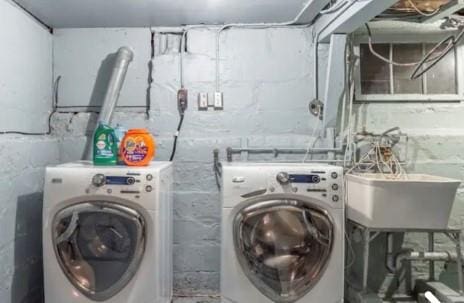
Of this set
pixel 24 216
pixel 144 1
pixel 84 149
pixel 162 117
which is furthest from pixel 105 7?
pixel 24 216

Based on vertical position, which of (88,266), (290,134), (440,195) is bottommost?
(88,266)

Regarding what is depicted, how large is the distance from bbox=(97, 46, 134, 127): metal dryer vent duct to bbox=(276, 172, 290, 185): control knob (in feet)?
4.33

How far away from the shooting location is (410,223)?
213cm

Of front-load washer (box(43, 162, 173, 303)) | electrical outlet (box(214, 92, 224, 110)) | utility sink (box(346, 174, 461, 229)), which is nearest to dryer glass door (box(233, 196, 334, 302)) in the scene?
utility sink (box(346, 174, 461, 229))

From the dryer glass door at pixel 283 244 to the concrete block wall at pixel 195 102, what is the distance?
2.29ft

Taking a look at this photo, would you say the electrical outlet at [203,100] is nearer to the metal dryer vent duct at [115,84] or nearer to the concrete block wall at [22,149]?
the metal dryer vent duct at [115,84]

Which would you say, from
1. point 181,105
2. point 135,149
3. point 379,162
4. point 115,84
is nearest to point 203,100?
point 181,105

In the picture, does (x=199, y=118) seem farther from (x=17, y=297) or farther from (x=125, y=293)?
(x=17, y=297)

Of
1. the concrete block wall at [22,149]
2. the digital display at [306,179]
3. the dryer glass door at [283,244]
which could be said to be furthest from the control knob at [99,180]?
the digital display at [306,179]

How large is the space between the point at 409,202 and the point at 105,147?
6.24 feet

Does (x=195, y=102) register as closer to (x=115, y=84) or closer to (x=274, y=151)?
(x=115, y=84)

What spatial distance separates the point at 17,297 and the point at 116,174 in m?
1.08

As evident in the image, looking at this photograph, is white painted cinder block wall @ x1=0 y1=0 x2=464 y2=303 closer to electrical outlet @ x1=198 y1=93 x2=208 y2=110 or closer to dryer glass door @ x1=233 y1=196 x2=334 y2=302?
electrical outlet @ x1=198 y1=93 x2=208 y2=110

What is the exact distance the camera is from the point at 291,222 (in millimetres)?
2025
